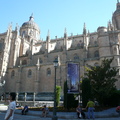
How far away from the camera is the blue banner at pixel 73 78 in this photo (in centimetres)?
1359

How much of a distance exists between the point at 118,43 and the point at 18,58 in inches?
1181

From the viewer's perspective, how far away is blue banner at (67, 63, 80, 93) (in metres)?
13.6

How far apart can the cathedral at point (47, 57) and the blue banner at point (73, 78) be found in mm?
14204

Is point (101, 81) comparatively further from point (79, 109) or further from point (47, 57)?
point (47, 57)

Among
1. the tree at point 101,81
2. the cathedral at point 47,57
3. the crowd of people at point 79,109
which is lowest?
the crowd of people at point 79,109

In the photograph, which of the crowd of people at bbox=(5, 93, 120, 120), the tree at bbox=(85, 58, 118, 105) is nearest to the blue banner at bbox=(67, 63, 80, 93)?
the crowd of people at bbox=(5, 93, 120, 120)

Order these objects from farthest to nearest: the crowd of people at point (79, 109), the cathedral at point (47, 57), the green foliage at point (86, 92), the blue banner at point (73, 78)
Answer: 1. the cathedral at point (47, 57)
2. the green foliage at point (86, 92)
3. the blue banner at point (73, 78)
4. the crowd of people at point (79, 109)

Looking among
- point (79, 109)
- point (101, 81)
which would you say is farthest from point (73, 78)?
point (101, 81)

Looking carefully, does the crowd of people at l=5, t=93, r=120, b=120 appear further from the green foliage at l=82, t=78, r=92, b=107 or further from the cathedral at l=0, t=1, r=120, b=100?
the cathedral at l=0, t=1, r=120, b=100

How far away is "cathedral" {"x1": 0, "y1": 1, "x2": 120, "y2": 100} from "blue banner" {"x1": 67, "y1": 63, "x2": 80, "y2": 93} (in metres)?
14.2

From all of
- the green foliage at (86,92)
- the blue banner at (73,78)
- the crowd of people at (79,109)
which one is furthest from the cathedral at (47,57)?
the crowd of people at (79,109)

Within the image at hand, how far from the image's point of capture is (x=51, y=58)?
4069cm

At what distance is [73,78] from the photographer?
13977 mm

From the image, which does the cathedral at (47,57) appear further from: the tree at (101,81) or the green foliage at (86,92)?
the green foliage at (86,92)
